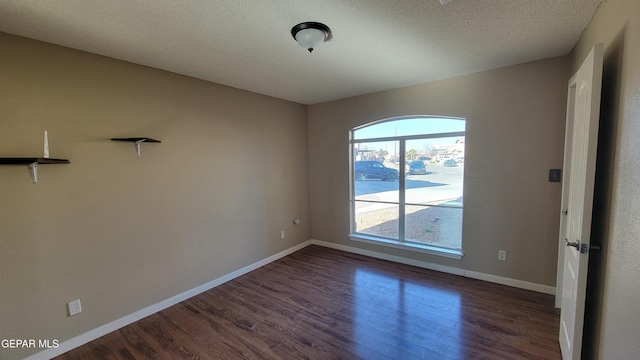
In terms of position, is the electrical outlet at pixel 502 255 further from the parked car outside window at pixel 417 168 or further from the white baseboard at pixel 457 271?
Answer: the parked car outside window at pixel 417 168

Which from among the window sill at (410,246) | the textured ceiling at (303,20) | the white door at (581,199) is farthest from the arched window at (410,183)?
the white door at (581,199)

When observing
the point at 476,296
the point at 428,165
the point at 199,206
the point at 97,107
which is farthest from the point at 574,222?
the point at 97,107

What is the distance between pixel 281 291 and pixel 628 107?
3182mm

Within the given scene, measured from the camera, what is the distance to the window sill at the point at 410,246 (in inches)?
135

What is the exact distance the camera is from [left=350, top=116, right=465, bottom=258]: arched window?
11.3 ft

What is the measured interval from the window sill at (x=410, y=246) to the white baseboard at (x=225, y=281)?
0.16 m

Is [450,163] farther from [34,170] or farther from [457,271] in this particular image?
[34,170]

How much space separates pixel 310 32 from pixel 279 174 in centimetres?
254

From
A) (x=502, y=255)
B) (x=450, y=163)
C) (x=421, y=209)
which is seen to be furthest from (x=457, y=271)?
(x=450, y=163)

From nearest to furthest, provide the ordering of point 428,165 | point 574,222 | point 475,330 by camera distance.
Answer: point 574,222, point 475,330, point 428,165

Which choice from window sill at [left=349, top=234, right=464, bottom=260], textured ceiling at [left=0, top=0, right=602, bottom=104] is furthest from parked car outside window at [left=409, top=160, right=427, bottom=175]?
textured ceiling at [left=0, top=0, right=602, bottom=104]

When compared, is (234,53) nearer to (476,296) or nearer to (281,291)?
(281,291)

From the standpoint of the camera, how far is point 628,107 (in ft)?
4.26

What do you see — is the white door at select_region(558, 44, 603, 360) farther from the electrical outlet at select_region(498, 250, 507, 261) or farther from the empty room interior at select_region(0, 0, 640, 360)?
the electrical outlet at select_region(498, 250, 507, 261)
